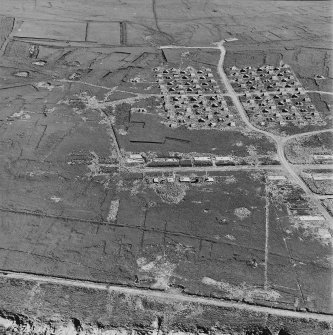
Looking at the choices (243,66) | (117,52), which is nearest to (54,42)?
(117,52)

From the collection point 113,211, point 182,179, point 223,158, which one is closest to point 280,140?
point 223,158

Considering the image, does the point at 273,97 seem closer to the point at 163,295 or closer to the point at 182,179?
the point at 182,179

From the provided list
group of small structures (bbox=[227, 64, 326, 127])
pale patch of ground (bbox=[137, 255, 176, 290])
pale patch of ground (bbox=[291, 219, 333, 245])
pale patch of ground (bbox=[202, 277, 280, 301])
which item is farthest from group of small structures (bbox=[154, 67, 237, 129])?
pale patch of ground (bbox=[202, 277, 280, 301])

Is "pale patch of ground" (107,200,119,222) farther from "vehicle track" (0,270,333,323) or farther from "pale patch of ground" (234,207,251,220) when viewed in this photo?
"pale patch of ground" (234,207,251,220)

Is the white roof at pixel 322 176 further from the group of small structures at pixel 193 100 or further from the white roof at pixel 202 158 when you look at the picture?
the group of small structures at pixel 193 100

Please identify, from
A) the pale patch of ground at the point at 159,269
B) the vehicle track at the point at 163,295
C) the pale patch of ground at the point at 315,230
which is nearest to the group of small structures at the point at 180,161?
the pale patch of ground at the point at 315,230
